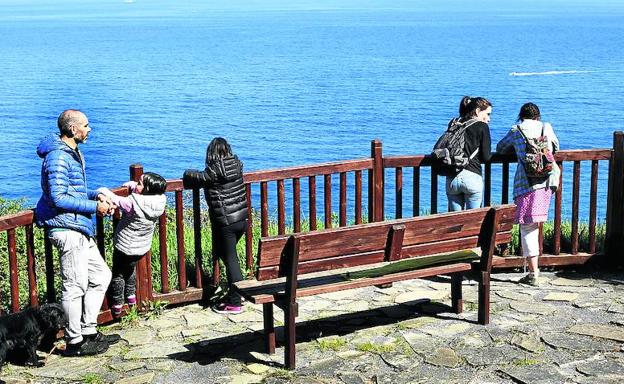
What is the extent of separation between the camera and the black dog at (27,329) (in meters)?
7.07

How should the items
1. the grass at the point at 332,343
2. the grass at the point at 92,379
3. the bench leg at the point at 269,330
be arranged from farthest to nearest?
the grass at the point at 332,343 < the bench leg at the point at 269,330 < the grass at the point at 92,379

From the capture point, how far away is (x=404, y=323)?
8102 mm

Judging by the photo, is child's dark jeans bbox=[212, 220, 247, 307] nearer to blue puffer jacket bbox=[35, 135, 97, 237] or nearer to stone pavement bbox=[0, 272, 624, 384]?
stone pavement bbox=[0, 272, 624, 384]

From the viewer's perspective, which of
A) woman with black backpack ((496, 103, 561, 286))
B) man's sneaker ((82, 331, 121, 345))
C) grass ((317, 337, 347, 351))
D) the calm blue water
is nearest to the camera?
grass ((317, 337, 347, 351))

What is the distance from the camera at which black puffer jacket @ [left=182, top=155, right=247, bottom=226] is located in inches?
328

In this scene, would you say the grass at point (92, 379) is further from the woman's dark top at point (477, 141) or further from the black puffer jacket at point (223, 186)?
the woman's dark top at point (477, 141)

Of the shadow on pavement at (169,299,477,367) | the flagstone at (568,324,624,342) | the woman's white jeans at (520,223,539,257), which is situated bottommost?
the shadow on pavement at (169,299,477,367)

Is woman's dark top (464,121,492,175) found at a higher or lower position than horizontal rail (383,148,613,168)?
higher

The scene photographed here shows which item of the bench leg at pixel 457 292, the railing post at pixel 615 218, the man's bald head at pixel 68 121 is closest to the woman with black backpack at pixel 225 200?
the man's bald head at pixel 68 121

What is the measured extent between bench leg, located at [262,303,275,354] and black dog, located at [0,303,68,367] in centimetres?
160

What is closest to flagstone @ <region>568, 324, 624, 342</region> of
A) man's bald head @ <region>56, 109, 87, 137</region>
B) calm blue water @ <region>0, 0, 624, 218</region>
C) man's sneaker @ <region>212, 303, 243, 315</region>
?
man's sneaker @ <region>212, 303, 243, 315</region>

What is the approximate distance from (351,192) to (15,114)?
22.6 metres

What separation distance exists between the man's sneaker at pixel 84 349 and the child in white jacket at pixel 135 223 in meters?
0.77

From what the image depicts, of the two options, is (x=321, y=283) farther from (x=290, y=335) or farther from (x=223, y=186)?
(x=223, y=186)
